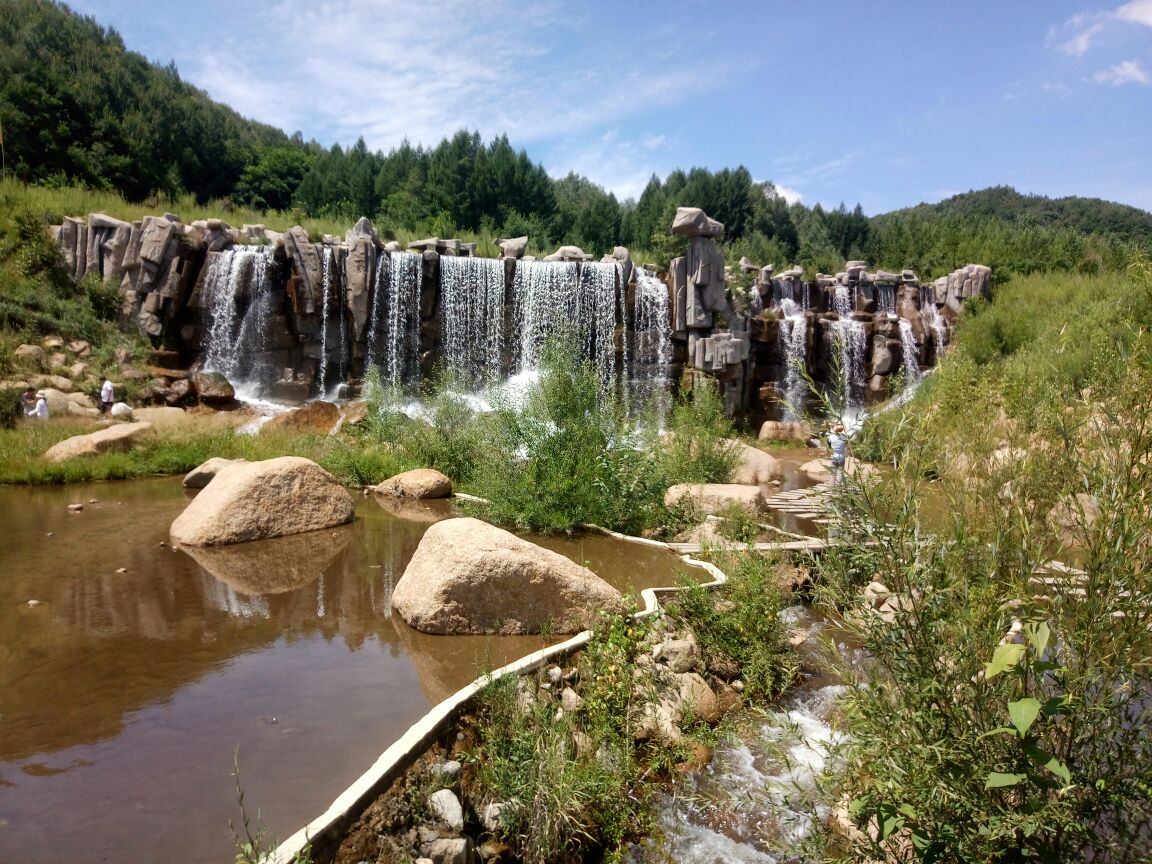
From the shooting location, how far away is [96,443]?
12555 mm

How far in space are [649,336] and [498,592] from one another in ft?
53.3

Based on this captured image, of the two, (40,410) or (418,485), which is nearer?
(418,485)

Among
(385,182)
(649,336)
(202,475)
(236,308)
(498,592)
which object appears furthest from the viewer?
(385,182)

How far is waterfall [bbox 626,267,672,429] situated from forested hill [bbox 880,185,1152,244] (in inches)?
1746

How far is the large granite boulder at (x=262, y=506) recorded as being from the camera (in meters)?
A: 8.56

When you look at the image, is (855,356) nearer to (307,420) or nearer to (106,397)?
(307,420)

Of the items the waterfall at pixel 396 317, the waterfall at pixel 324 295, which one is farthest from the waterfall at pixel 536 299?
the waterfall at pixel 324 295

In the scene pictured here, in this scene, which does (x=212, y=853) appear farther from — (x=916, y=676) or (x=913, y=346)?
(x=913, y=346)

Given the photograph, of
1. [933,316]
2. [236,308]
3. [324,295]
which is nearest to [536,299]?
[324,295]

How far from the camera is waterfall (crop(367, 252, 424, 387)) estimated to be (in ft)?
65.7

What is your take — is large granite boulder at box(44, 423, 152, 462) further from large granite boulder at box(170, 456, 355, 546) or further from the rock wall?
the rock wall

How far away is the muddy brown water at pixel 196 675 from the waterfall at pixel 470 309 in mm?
11796

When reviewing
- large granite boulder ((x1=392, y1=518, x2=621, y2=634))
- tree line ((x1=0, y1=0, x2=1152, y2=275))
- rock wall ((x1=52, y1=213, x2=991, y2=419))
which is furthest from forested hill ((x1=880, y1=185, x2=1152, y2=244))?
large granite boulder ((x1=392, y1=518, x2=621, y2=634))

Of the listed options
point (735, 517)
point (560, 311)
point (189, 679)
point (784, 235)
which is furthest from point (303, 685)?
point (784, 235)
